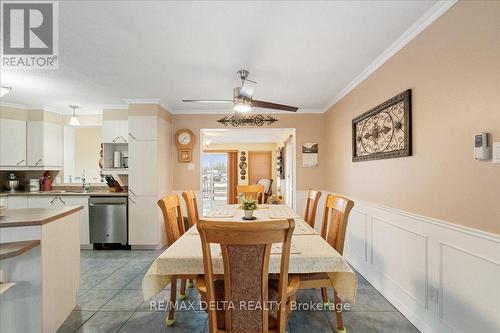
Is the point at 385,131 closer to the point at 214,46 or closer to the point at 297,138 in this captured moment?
the point at 214,46

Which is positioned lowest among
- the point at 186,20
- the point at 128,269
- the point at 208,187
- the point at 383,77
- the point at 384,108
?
the point at 128,269

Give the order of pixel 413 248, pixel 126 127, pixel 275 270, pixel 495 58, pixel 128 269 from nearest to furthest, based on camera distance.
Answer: pixel 495 58 → pixel 275 270 → pixel 413 248 → pixel 128 269 → pixel 126 127

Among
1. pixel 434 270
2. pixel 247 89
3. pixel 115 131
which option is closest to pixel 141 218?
pixel 115 131

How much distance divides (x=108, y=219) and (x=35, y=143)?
191 cm

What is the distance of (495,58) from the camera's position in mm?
1333

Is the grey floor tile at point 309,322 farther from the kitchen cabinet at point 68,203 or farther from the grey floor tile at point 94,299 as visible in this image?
the kitchen cabinet at point 68,203

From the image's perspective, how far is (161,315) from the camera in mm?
2160

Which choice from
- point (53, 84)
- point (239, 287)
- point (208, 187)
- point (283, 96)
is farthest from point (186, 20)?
point (208, 187)

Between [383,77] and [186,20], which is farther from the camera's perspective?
[383,77]

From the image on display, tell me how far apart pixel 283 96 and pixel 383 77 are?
1.54 m

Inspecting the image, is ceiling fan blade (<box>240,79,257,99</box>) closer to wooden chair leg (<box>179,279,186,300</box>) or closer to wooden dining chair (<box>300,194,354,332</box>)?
wooden dining chair (<box>300,194,354,332</box>)

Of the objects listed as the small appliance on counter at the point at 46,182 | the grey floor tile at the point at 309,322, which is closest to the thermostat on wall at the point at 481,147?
the grey floor tile at the point at 309,322

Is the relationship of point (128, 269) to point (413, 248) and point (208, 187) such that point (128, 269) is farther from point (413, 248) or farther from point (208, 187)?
point (208, 187)

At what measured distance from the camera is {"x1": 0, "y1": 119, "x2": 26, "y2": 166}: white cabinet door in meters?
3.93
